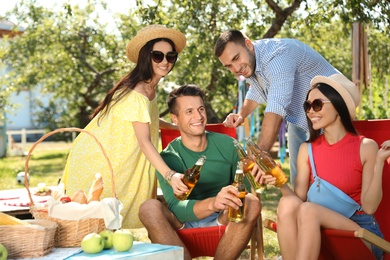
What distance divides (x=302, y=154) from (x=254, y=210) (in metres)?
0.43

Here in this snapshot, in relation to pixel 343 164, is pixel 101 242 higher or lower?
lower

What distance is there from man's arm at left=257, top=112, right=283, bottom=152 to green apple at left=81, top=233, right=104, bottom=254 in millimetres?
1128

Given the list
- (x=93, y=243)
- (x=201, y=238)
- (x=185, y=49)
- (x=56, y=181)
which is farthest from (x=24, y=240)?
(x=185, y=49)

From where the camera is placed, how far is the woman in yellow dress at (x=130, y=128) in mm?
4508

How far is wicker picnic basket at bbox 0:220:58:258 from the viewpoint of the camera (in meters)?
3.32

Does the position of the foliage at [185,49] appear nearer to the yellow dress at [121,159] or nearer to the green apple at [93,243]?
the yellow dress at [121,159]

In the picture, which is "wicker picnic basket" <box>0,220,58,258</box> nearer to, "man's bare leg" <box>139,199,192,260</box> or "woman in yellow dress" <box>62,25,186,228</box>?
"man's bare leg" <box>139,199,192,260</box>

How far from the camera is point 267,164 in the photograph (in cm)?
382

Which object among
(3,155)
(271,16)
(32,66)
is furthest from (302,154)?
(3,155)

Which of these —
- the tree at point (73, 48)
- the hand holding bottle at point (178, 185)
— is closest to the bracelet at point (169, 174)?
the hand holding bottle at point (178, 185)

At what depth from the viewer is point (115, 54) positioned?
1714 cm

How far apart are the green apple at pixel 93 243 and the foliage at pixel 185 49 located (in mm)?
6855

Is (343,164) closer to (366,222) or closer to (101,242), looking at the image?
(366,222)

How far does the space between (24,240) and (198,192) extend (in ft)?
4.57
